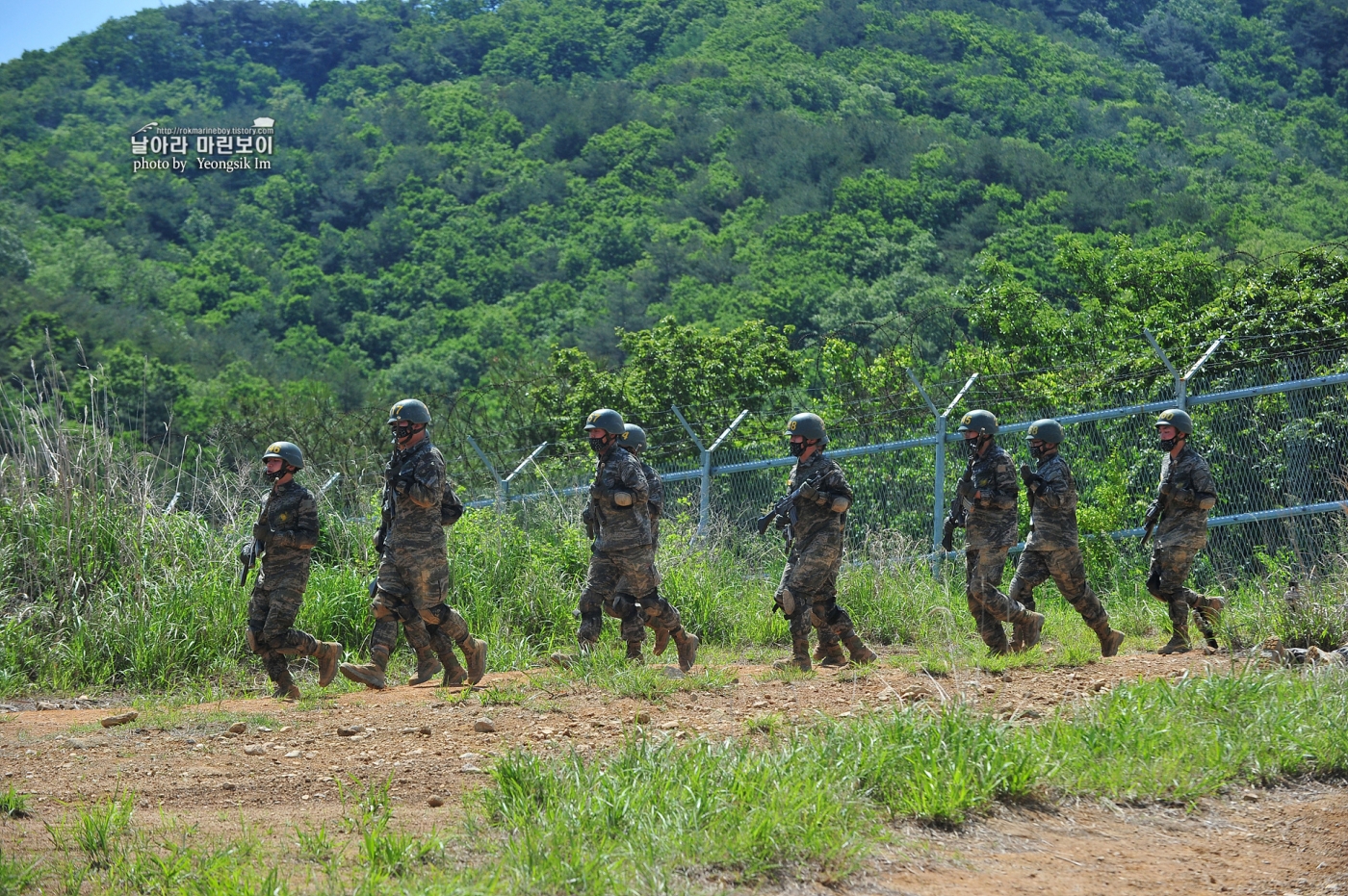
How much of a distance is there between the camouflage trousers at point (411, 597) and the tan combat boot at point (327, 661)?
1.25ft

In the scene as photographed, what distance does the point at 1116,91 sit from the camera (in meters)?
62.7

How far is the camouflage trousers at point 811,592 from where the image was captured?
856cm

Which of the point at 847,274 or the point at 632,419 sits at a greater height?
the point at 847,274

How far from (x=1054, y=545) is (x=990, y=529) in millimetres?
421

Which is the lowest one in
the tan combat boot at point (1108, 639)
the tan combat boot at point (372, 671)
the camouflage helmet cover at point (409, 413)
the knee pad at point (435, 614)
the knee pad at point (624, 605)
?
the tan combat boot at point (1108, 639)

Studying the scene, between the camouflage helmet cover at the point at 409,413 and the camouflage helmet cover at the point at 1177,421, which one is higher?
the camouflage helmet cover at the point at 409,413

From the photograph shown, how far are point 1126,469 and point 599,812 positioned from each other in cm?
768

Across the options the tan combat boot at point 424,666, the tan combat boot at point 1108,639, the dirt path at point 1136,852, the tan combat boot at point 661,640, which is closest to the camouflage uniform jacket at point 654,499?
the tan combat boot at point 661,640

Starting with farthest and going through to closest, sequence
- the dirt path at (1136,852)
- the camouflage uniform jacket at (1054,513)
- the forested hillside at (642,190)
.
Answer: the forested hillside at (642,190), the camouflage uniform jacket at (1054,513), the dirt path at (1136,852)

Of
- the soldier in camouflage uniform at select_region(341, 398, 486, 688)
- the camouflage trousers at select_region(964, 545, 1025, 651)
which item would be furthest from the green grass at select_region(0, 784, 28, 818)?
the camouflage trousers at select_region(964, 545, 1025, 651)

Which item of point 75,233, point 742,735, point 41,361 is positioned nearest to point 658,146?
point 75,233

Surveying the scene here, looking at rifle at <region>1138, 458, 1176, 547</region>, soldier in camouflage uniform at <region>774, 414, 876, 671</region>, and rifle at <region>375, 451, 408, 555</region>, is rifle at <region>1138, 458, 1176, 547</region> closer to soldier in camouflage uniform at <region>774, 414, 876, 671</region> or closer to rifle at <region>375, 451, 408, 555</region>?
soldier in camouflage uniform at <region>774, 414, 876, 671</region>

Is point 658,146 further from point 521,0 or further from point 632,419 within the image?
point 632,419

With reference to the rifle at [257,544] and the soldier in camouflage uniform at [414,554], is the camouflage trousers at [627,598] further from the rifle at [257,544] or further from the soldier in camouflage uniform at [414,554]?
the rifle at [257,544]
